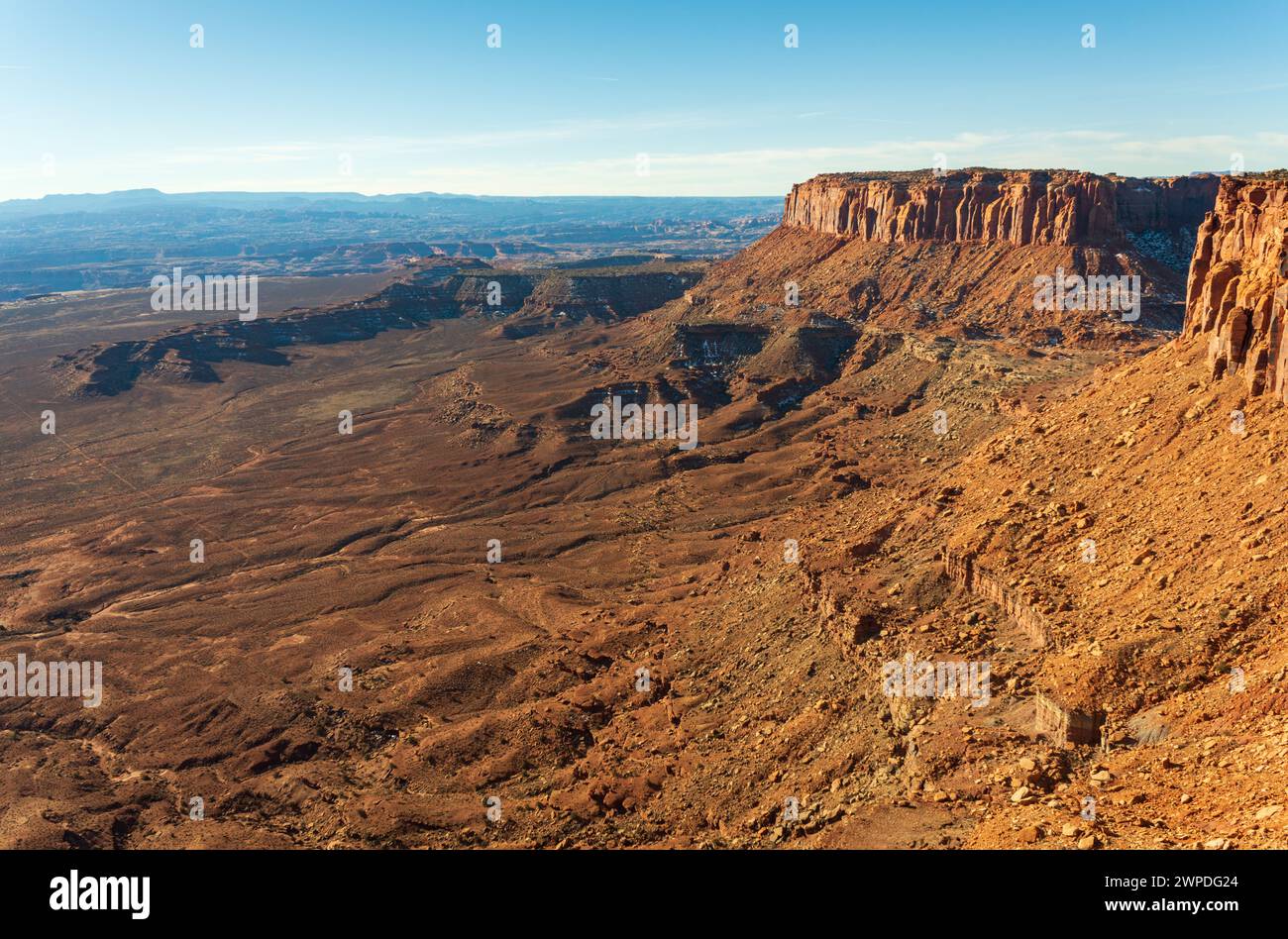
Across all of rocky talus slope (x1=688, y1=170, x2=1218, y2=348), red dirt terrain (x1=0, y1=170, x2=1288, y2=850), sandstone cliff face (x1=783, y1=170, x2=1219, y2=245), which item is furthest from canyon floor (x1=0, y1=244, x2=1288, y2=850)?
sandstone cliff face (x1=783, y1=170, x2=1219, y2=245)

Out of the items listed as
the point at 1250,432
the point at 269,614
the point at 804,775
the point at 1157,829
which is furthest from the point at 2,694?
the point at 1250,432

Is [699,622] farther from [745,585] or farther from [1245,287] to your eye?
[1245,287]

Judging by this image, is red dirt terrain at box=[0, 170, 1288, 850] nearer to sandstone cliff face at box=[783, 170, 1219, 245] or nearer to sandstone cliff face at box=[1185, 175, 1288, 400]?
sandstone cliff face at box=[1185, 175, 1288, 400]

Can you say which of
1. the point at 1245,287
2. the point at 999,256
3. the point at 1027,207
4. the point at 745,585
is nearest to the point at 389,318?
the point at 999,256

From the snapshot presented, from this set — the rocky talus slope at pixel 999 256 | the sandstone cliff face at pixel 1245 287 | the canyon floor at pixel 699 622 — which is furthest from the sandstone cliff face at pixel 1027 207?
the sandstone cliff face at pixel 1245 287

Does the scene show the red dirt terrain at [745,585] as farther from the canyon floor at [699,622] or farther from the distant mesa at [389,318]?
the distant mesa at [389,318]
